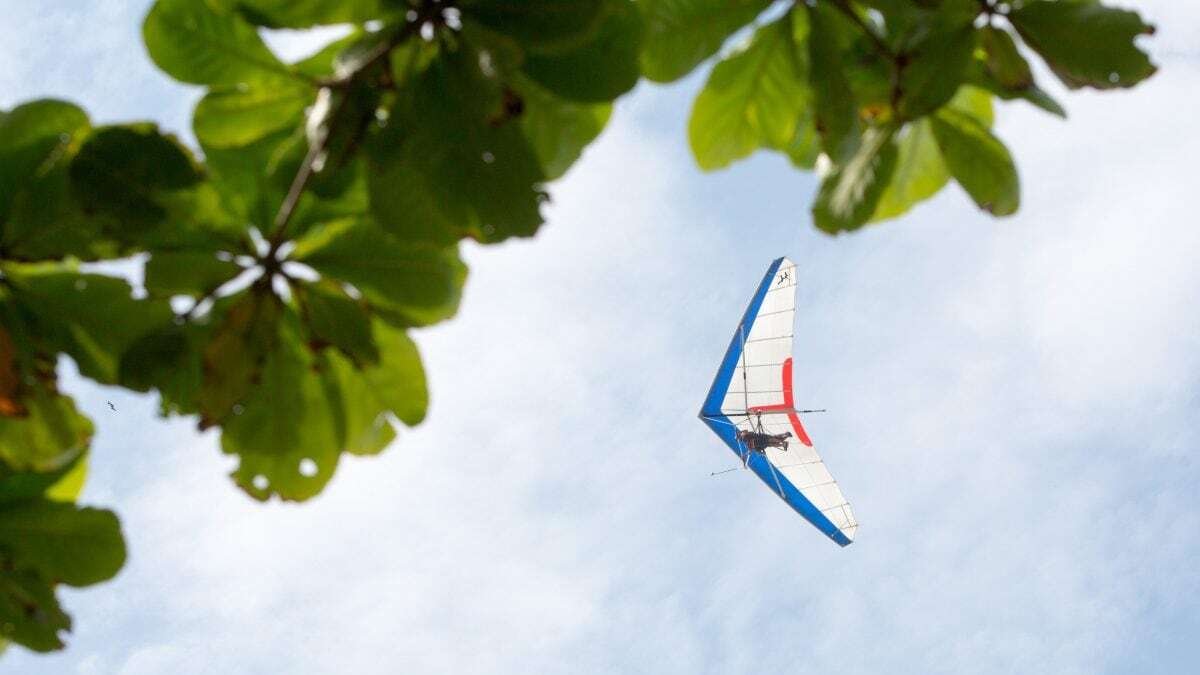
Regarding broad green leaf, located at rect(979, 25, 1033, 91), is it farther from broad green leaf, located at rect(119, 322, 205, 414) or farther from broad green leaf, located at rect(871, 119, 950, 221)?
broad green leaf, located at rect(119, 322, 205, 414)

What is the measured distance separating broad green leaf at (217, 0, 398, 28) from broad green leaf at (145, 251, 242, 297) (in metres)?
0.49

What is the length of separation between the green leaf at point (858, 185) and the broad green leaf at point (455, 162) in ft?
1.95

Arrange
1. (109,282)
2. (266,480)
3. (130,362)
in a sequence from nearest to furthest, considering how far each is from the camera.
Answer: (130,362) → (109,282) → (266,480)

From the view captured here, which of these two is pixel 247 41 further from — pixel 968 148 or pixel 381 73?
pixel 968 148

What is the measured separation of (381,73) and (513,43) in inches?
10.9

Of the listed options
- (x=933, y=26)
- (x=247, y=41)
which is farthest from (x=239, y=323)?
(x=933, y=26)

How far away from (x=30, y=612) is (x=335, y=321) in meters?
0.93

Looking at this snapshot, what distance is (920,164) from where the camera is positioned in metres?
2.35

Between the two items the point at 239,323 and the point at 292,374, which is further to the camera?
the point at 292,374

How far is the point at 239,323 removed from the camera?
218 cm

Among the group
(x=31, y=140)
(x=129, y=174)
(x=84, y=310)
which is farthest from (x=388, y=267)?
(x=31, y=140)

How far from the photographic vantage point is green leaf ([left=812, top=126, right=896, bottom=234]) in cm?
218

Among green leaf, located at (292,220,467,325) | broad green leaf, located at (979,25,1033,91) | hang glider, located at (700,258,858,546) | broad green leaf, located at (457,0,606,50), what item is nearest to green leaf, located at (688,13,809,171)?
broad green leaf, located at (979,25,1033,91)

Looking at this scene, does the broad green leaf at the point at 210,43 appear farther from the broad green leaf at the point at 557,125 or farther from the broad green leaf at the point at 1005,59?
the broad green leaf at the point at 1005,59
